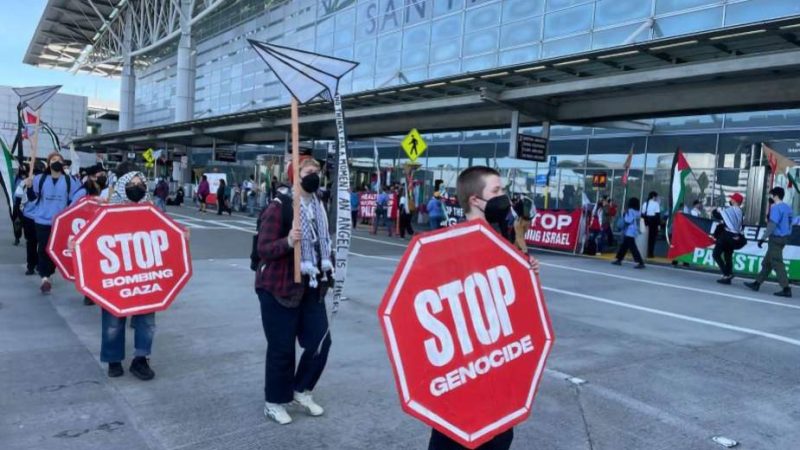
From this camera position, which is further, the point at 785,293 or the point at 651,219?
the point at 651,219

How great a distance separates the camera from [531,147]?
19969 mm

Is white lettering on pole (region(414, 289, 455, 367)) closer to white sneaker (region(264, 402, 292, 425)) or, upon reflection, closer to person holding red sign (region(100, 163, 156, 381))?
white sneaker (region(264, 402, 292, 425))

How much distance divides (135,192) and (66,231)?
2.83 metres

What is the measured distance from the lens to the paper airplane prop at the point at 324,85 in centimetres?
445

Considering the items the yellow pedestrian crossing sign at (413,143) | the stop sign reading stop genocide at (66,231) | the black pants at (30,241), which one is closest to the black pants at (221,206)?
the yellow pedestrian crossing sign at (413,143)

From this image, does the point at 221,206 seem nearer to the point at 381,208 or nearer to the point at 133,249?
the point at 381,208

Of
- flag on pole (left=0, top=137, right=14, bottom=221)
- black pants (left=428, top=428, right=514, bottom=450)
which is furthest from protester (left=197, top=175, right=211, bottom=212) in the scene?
black pants (left=428, top=428, right=514, bottom=450)

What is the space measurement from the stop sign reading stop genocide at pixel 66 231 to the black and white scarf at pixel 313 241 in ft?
13.7

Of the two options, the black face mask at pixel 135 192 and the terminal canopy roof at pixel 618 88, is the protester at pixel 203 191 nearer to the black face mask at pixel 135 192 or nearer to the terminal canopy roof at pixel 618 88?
the terminal canopy roof at pixel 618 88

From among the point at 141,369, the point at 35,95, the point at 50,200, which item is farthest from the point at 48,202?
the point at 141,369

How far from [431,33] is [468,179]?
26.4 m

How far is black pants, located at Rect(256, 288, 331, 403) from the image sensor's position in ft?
13.0

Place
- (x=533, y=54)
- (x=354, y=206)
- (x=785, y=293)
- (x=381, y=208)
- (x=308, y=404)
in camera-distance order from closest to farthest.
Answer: (x=308, y=404) → (x=785, y=293) → (x=381, y=208) → (x=533, y=54) → (x=354, y=206)

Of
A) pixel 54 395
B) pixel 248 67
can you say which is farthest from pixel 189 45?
pixel 54 395
